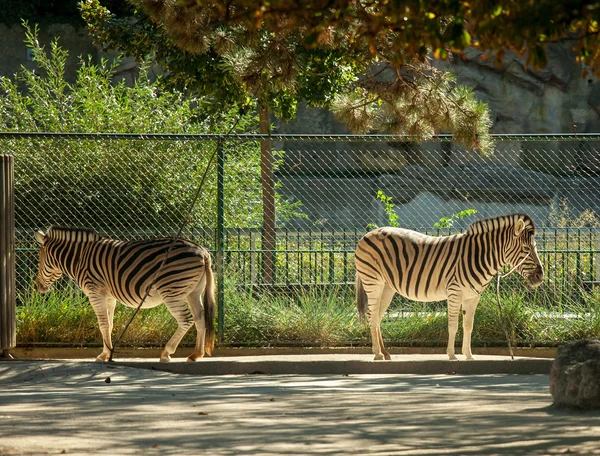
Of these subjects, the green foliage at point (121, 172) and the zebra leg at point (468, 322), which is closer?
the zebra leg at point (468, 322)

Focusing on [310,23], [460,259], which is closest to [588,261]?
[460,259]

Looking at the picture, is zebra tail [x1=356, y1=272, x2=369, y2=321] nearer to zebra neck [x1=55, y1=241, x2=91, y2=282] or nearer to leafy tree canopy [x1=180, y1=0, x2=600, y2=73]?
zebra neck [x1=55, y1=241, x2=91, y2=282]

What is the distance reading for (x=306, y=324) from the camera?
11438 millimetres

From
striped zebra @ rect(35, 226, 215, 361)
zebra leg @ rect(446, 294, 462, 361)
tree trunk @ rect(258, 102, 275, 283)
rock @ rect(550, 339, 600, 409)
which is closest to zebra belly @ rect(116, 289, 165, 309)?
striped zebra @ rect(35, 226, 215, 361)

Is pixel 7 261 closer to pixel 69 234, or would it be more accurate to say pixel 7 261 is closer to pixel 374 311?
pixel 69 234

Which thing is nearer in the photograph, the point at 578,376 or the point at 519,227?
the point at 578,376

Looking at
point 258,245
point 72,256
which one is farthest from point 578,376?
point 258,245

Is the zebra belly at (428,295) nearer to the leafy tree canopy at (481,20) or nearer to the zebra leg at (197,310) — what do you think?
the zebra leg at (197,310)

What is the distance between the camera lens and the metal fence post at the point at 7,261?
10445 millimetres

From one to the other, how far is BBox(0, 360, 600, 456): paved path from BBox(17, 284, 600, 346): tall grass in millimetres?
1563

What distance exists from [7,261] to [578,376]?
6.50m

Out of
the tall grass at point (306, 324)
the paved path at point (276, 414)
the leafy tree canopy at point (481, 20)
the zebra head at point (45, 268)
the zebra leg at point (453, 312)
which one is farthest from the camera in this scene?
the tall grass at point (306, 324)

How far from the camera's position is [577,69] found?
26.8 metres

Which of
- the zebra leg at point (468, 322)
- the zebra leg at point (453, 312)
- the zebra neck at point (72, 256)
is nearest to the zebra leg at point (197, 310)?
the zebra neck at point (72, 256)
